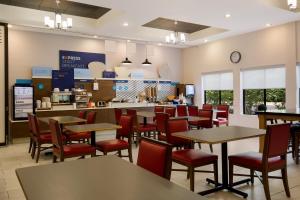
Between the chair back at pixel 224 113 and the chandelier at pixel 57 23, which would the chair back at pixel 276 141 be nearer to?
the chair back at pixel 224 113

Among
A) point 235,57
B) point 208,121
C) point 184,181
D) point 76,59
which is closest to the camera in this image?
point 184,181

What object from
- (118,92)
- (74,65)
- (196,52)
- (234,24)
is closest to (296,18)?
(234,24)

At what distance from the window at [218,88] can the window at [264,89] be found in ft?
1.98

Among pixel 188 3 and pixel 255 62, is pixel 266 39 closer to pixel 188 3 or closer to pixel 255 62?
pixel 255 62

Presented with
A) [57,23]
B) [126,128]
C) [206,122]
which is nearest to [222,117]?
[206,122]

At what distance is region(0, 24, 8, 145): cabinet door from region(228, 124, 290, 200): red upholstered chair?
608cm

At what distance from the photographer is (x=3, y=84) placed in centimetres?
673

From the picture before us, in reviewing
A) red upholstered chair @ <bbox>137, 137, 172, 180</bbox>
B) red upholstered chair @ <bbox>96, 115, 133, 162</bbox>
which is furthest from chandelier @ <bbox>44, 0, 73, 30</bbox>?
red upholstered chair @ <bbox>137, 137, 172, 180</bbox>

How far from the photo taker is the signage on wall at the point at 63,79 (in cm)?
788

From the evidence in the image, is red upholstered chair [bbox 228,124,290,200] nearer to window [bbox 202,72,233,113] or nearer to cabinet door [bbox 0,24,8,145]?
window [bbox 202,72,233,113]

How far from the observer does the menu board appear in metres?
7.01

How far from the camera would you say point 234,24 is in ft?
23.7

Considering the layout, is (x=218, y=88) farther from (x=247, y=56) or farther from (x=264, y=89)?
(x=264, y=89)

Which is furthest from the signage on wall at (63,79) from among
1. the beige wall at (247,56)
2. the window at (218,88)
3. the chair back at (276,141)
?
the chair back at (276,141)
